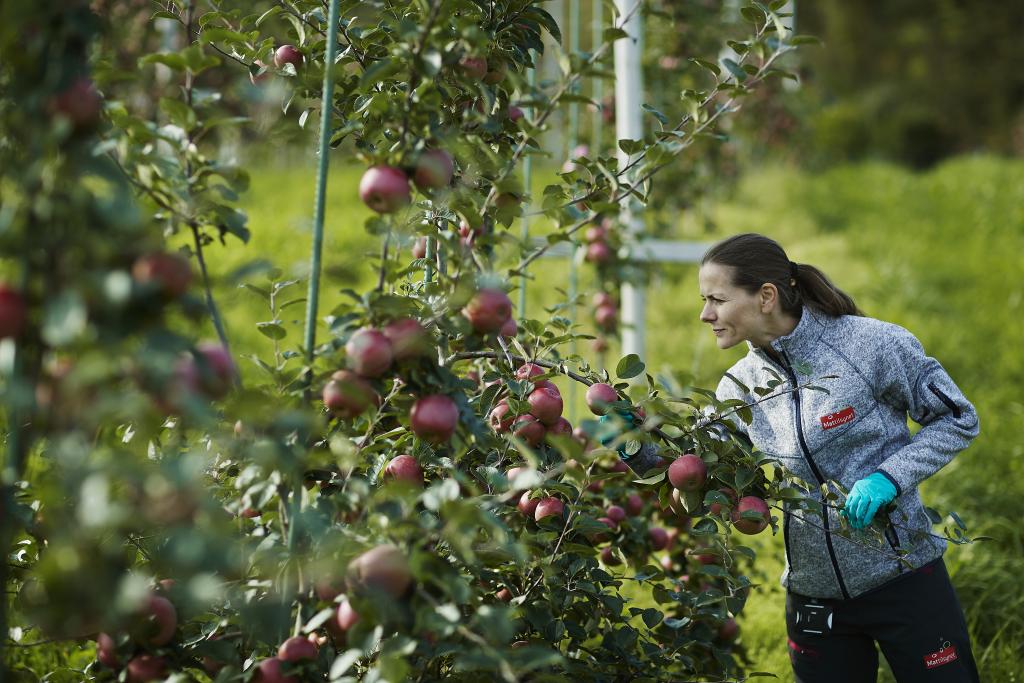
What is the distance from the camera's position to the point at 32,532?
1237 millimetres

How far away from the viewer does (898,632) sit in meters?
1.81

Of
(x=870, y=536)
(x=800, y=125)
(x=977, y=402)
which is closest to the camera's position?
(x=870, y=536)

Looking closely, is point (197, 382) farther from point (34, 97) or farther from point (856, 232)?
point (856, 232)

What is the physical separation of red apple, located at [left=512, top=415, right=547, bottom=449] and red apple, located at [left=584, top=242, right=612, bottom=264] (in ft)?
6.29

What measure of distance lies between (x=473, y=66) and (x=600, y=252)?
2.08 m

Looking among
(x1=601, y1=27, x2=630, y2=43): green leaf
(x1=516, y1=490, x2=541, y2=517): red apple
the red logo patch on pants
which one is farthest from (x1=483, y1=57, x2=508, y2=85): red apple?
the red logo patch on pants

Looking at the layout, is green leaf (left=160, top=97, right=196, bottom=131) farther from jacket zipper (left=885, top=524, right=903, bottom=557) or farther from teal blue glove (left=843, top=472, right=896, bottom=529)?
jacket zipper (left=885, top=524, right=903, bottom=557)

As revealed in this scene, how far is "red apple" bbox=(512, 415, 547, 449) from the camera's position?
1.49 m

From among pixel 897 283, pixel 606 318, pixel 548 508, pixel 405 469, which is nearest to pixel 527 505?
pixel 548 508

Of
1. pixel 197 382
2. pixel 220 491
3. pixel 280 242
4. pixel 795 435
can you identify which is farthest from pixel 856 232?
pixel 197 382

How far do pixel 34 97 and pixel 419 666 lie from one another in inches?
33.8

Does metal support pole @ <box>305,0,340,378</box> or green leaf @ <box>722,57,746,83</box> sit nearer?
metal support pole @ <box>305,0,340,378</box>

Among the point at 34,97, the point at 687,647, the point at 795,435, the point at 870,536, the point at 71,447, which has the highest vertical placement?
the point at 34,97

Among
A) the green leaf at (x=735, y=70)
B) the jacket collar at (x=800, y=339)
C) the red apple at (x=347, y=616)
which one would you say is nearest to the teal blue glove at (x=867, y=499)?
the jacket collar at (x=800, y=339)
